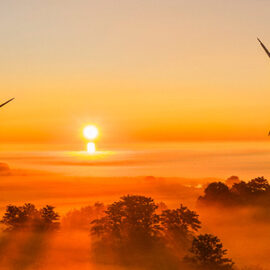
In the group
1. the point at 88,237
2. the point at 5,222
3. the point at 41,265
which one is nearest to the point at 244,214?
the point at 88,237

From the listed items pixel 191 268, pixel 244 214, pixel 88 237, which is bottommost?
pixel 191 268

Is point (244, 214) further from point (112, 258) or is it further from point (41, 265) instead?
point (41, 265)

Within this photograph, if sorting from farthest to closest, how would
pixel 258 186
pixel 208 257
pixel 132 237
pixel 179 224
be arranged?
pixel 258 186
pixel 179 224
pixel 132 237
pixel 208 257

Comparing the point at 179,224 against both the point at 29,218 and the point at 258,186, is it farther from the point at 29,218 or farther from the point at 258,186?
the point at 258,186

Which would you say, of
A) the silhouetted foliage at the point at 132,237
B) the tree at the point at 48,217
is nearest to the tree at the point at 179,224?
the silhouetted foliage at the point at 132,237

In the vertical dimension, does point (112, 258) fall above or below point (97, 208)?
below

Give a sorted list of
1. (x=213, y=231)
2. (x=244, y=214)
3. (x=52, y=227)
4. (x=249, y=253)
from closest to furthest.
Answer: (x=249, y=253), (x=52, y=227), (x=213, y=231), (x=244, y=214)

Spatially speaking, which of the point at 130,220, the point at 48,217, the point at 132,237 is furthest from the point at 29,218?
the point at 132,237
